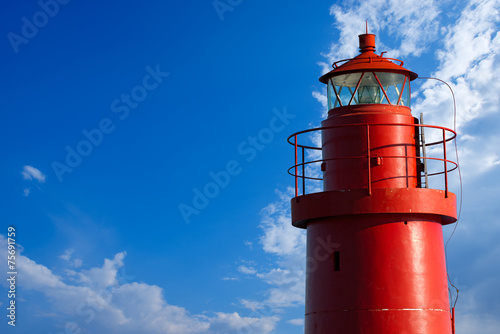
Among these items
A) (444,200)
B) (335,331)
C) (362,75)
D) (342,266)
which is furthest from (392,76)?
(335,331)

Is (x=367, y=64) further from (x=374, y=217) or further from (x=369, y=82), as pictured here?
(x=374, y=217)

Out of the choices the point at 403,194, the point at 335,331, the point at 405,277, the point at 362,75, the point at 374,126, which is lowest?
the point at 335,331

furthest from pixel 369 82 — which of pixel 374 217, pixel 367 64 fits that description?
pixel 374 217

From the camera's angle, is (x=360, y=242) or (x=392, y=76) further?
(x=392, y=76)

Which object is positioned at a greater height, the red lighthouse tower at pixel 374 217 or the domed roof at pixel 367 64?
the domed roof at pixel 367 64

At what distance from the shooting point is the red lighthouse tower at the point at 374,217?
1606 centimetres

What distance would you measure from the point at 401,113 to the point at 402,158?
1.01 metres

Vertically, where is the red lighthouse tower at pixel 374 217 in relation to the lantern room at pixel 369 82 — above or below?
below

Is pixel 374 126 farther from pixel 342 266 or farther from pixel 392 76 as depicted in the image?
pixel 342 266

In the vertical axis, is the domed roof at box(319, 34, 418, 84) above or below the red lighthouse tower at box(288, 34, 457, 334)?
above

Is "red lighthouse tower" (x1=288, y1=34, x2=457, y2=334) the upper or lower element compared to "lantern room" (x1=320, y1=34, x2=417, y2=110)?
lower

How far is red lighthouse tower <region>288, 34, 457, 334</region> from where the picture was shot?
1606cm

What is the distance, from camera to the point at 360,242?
1628cm

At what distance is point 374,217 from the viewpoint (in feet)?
53.4
